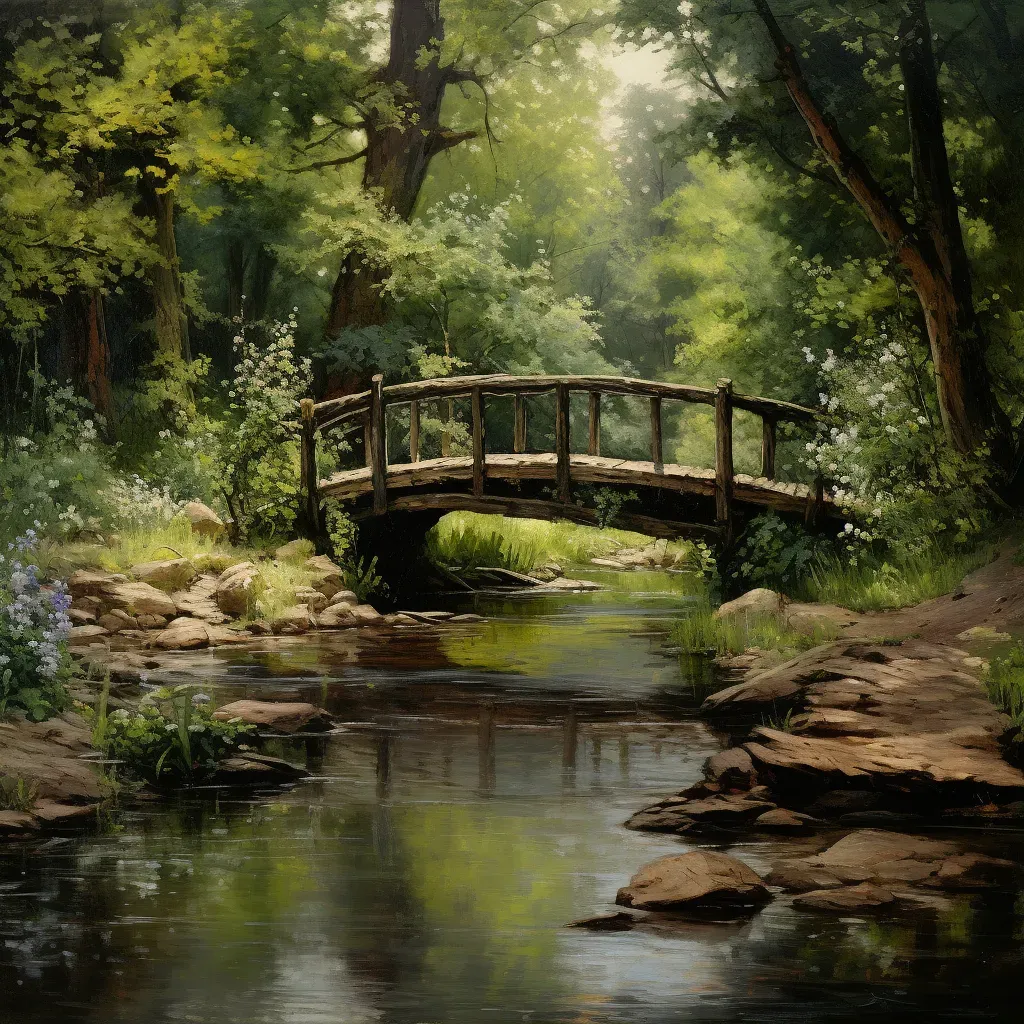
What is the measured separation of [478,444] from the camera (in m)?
16.4

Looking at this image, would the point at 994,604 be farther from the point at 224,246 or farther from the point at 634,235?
the point at 634,235

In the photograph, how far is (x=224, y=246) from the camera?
24.7m

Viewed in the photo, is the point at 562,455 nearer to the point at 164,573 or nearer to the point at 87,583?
the point at 164,573

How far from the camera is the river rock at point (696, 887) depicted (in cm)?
602

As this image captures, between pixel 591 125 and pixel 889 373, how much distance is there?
15260mm

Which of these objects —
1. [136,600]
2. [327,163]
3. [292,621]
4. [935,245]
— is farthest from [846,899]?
[327,163]

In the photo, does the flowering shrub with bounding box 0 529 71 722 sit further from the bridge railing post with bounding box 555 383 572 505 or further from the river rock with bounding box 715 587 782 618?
the bridge railing post with bounding box 555 383 572 505

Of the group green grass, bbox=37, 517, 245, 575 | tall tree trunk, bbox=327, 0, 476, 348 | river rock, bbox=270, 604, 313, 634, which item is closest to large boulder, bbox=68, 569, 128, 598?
green grass, bbox=37, 517, 245, 575

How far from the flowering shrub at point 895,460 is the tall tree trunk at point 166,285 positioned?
9.74 m

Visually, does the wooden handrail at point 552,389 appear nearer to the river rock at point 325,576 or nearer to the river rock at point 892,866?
the river rock at point 325,576

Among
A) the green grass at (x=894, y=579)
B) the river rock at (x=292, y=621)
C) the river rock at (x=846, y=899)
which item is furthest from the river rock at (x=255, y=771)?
the river rock at (x=292, y=621)

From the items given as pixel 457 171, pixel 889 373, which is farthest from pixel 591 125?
pixel 889 373

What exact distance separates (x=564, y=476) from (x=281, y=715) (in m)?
6.74

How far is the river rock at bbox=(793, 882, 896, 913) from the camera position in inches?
235
